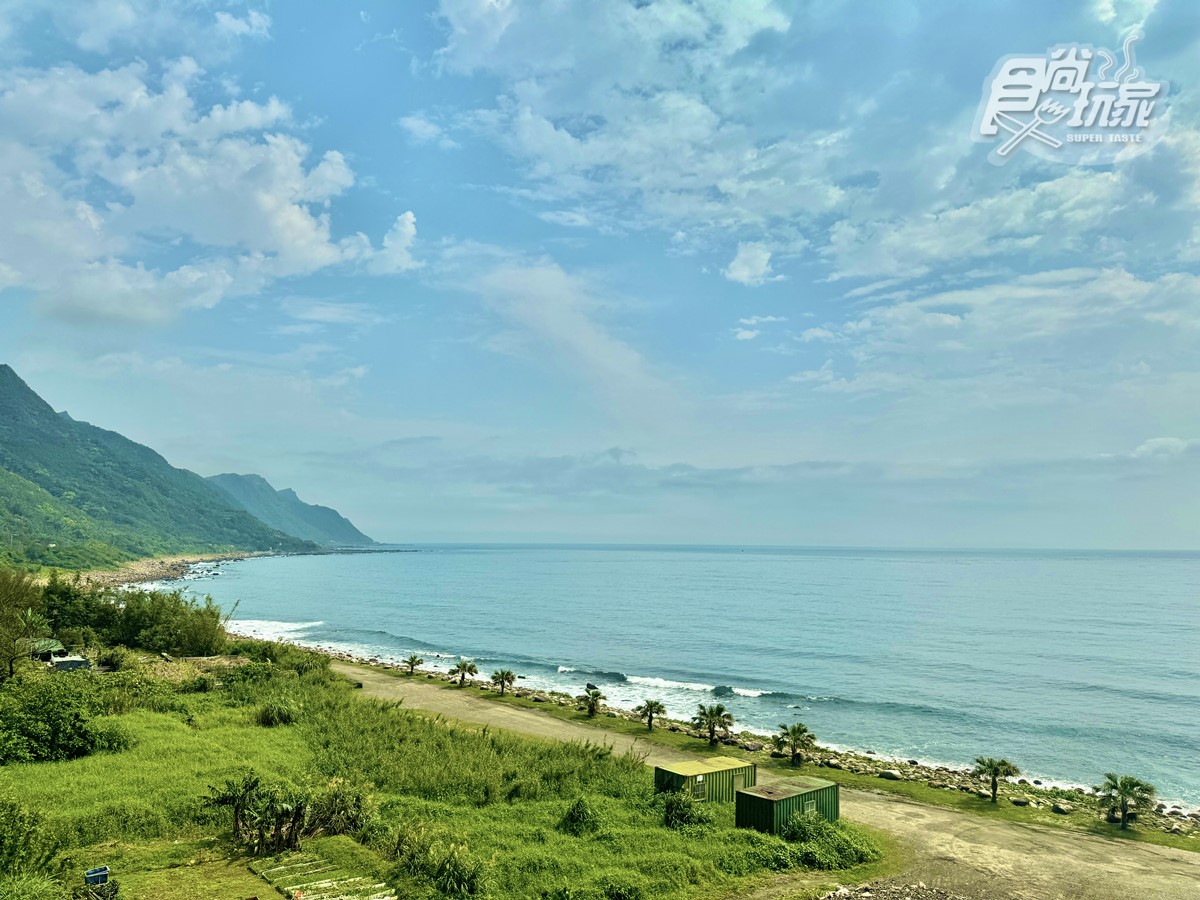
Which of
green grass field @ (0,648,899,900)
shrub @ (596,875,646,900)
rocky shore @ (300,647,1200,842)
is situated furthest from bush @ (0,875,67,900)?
rocky shore @ (300,647,1200,842)

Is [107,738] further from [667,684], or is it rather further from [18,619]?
[667,684]

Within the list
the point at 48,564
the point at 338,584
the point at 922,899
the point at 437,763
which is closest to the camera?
the point at 922,899

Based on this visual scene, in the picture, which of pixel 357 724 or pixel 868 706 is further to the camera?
pixel 868 706

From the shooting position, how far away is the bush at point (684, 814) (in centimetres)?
2678

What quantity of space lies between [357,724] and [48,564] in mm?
143885

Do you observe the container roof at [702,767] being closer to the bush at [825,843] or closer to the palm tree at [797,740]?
the bush at [825,843]

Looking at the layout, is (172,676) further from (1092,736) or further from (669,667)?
(1092,736)

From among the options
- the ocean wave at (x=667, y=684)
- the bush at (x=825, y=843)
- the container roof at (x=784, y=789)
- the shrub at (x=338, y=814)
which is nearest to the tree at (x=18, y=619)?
the shrub at (x=338, y=814)

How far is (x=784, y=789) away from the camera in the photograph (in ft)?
91.5

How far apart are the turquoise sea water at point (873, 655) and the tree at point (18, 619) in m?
35.5

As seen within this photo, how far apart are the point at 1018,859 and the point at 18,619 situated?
208 feet

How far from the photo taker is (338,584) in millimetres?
199000

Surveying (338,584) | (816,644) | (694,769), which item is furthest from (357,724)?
(338,584)

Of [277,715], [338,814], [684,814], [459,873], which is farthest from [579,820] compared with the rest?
[277,715]
